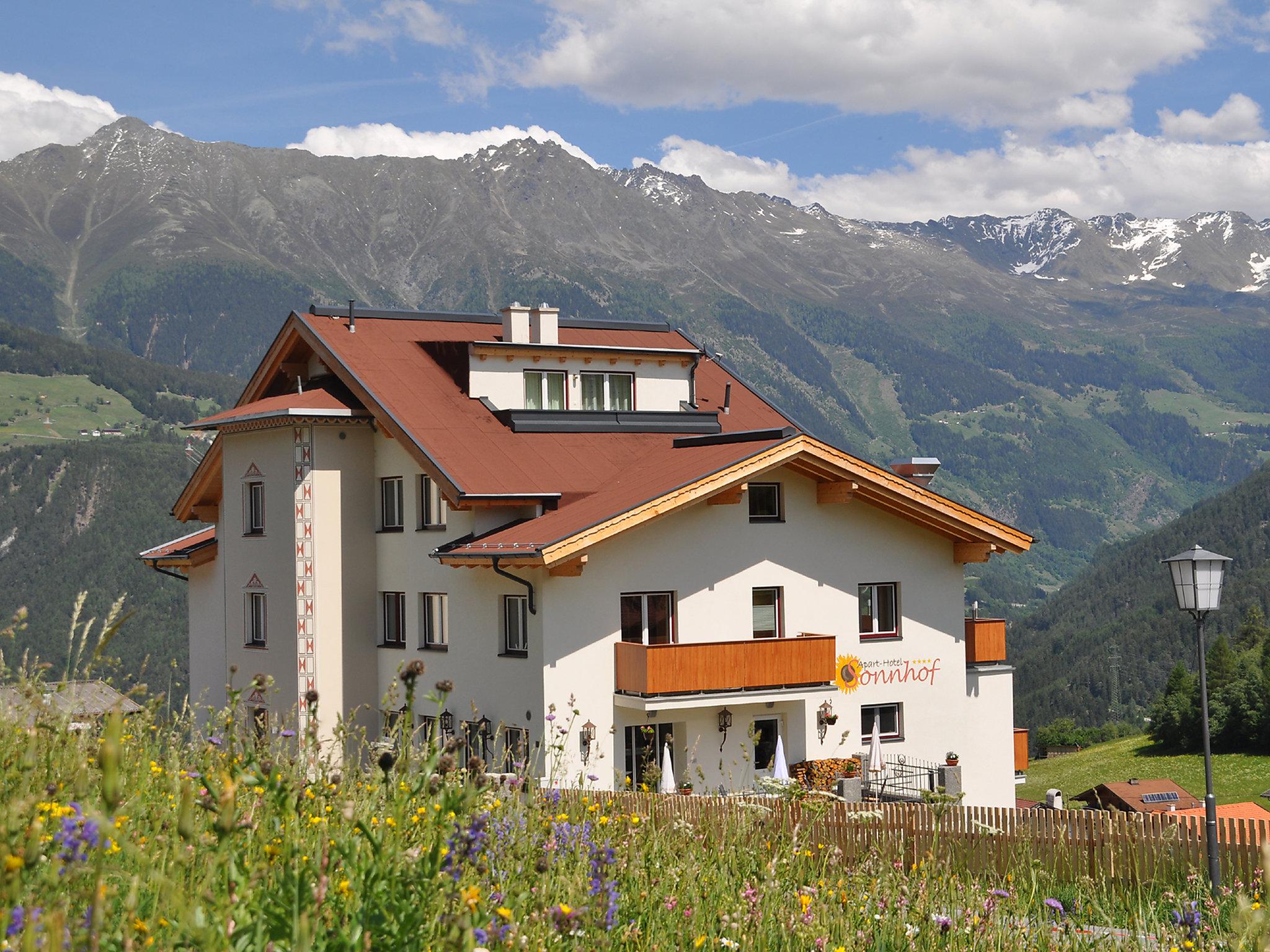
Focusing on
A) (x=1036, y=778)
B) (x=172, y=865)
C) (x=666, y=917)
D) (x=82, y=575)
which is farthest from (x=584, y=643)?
(x=82, y=575)

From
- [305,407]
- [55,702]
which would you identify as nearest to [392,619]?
[305,407]

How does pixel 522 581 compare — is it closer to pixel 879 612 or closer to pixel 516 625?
pixel 516 625

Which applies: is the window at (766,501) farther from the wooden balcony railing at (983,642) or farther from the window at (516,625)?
the wooden balcony railing at (983,642)

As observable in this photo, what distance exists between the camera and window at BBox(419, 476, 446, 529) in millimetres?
31781

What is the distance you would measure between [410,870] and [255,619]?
31.9 meters

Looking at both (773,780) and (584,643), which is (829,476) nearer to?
(584,643)

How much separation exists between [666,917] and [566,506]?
24.4m

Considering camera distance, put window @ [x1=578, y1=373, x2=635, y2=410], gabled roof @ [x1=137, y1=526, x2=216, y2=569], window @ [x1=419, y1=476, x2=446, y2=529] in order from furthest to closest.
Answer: gabled roof @ [x1=137, y1=526, x2=216, y2=569]
window @ [x1=578, y1=373, x2=635, y2=410]
window @ [x1=419, y1=476, x2=446, y2=529]

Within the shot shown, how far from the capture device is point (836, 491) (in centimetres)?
3092

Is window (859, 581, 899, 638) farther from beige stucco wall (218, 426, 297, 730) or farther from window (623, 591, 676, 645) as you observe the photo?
beige stucco wall (218, 426, 297, 730)

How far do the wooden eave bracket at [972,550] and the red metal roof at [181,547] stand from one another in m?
19.9

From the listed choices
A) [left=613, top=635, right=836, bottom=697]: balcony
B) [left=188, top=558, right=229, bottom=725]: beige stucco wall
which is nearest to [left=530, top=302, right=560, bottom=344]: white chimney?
[left=613, top=635, right=836, bottom=697]: balcony

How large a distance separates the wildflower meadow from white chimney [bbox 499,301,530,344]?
26837 millimetres

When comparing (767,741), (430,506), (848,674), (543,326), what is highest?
(543,326)
